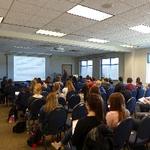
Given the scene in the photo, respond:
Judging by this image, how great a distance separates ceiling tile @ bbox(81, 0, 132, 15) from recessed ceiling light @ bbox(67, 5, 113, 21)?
0.72 feet

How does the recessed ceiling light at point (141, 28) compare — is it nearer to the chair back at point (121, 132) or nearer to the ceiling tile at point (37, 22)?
the ceiling tile at point (37, 22)

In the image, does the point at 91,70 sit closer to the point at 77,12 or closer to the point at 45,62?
the point at 45,62

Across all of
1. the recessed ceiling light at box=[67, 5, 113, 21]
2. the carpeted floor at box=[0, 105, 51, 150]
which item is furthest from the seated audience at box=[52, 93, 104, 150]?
the recessed ceiling light at box=[67, 5, 113, 21]

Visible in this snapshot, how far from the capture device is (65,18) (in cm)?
570

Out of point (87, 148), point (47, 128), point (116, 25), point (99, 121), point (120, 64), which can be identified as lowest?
point (47, 128)

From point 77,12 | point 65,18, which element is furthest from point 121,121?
point 65,18

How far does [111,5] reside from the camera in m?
4.59

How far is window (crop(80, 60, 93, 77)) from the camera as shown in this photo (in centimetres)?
1627

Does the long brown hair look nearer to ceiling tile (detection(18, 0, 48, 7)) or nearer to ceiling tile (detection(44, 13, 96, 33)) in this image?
ceiling tile (detection(18, 0, 48, 7))

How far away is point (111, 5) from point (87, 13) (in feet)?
2.62

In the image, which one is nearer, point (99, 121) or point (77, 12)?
point (99, 121)

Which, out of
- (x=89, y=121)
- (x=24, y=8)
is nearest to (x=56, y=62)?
(x=24, y=8)

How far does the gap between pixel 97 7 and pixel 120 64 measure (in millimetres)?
8784

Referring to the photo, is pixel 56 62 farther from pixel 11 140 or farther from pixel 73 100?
pixel 11 140
